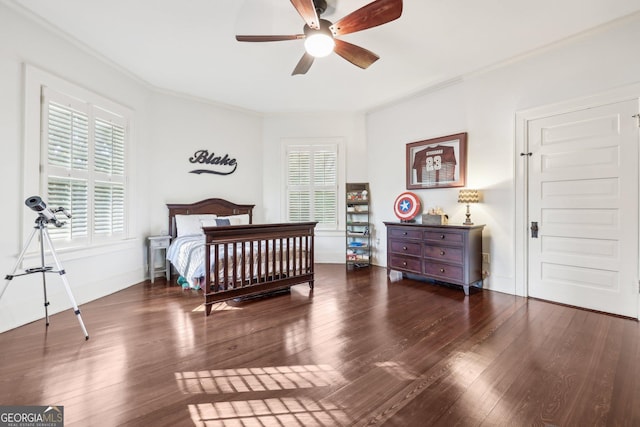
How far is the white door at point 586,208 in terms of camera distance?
279cm

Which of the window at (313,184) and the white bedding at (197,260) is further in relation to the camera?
the window at (313,184)

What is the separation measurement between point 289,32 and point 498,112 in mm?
2784

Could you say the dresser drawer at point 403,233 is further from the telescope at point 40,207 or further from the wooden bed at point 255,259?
the telescope at point 40,207


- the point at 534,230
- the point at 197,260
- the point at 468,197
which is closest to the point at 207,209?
the point at 197,260

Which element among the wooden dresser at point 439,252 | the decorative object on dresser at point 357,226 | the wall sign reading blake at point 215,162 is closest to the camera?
the wooden dresser at point 439,252

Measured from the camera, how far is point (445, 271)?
12.4 feet

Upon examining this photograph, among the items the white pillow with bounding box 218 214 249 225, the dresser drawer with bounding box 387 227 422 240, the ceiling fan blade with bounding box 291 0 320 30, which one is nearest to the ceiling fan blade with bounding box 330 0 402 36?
the ceiling fan blade with bounding box 291 0 320 30

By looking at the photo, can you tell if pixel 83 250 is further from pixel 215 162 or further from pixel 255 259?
pixel 215 162

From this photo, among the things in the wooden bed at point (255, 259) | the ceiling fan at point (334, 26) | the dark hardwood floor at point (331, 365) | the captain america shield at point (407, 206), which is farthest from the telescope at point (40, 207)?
the captain america shield at point (407, 206)

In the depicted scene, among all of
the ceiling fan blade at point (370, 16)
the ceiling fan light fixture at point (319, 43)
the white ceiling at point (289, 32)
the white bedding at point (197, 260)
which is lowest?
the white bedding at point (197, 260)

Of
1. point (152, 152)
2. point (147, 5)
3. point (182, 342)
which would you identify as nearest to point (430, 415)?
point (182, 342)

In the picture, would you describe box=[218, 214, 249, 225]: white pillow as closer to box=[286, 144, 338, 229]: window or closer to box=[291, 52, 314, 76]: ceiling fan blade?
box=[286, 144, 338, 229]: window

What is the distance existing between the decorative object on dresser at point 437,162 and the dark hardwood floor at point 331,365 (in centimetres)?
188

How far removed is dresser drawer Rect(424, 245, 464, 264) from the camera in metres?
3.63
